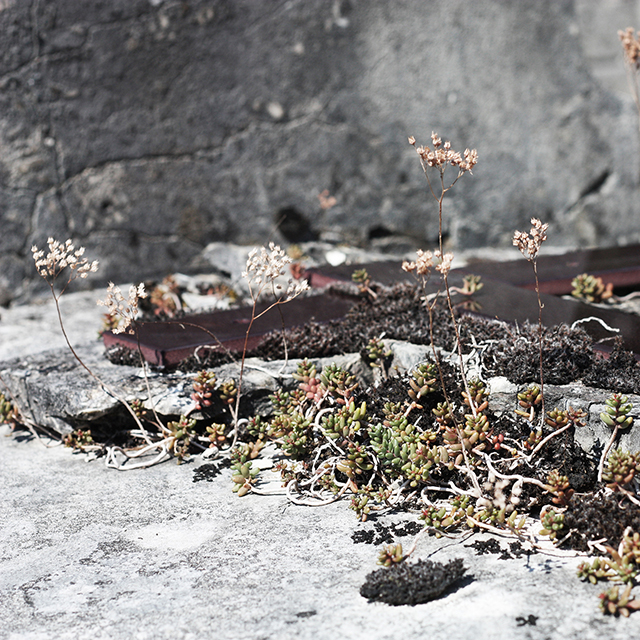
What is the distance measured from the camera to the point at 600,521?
5.90ft

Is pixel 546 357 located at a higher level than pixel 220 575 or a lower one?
higher

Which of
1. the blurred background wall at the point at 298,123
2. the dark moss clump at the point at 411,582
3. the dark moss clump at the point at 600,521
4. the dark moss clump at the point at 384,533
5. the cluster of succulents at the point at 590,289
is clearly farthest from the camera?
the blurred background wall at the point at 298,123

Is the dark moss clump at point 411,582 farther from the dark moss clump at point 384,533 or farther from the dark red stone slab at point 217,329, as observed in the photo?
the dark red stone slab at point 217,329

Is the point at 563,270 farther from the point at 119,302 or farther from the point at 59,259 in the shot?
the point at 59,259

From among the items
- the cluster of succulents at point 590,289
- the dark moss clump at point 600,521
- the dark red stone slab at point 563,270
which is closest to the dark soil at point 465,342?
the dark moss clump at point 600,521

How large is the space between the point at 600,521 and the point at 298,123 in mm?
3744

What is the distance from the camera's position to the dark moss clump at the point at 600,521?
1770 millimetres

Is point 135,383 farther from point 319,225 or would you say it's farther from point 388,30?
point 388,30

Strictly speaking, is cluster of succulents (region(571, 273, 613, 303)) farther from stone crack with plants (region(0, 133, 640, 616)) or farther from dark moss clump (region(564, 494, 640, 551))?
dark moss clump (region(564, 494, 640, 551))

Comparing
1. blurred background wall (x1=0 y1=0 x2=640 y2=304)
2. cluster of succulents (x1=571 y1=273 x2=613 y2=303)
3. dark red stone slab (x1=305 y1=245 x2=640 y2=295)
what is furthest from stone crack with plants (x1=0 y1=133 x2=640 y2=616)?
blurred background wall (x1=0 y1=0 x2=640 y2=304)

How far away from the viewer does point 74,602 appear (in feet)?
5.70

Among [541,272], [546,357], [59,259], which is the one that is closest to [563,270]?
[541,272]

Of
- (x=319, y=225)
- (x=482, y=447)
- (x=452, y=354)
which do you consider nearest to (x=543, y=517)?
(x=482, y=447)

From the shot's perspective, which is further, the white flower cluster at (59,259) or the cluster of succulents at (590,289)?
the cluster of succulents at (590,289)
